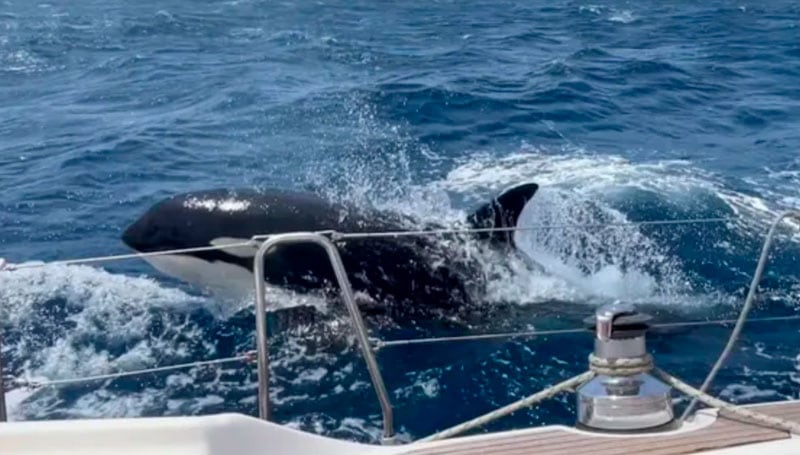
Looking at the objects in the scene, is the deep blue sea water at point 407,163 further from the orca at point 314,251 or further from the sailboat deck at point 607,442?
the sailboat deck at point 607,442

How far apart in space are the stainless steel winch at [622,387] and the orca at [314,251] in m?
4.31

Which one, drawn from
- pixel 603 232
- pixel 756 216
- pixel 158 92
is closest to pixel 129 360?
pixel 603 232

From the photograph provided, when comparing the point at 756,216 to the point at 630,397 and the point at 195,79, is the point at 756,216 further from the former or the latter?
the point at 195,79

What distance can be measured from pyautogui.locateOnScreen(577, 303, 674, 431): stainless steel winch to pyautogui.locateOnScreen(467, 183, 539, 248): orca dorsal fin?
428cm

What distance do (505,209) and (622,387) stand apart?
4392mm

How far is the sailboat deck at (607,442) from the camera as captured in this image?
14.1 ft

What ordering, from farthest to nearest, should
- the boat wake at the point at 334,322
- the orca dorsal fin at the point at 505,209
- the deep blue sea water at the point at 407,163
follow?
the orca dorsal fin at the point at 505,209 → the deep blue sea water at the point at 407,163 → the boat wake at the point at 334,322

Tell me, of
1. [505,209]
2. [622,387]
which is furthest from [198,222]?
[622,387]

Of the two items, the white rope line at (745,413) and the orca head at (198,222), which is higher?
the white rope line at (745,413)

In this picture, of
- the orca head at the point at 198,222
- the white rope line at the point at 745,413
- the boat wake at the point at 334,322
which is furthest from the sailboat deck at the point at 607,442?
the orca head at the point at 198,222

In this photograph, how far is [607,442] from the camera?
439 centimetres

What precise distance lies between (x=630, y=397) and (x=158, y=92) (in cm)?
1591

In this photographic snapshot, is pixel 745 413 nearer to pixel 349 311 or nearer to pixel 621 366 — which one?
pixel 621 366

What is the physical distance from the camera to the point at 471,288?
9.27m
